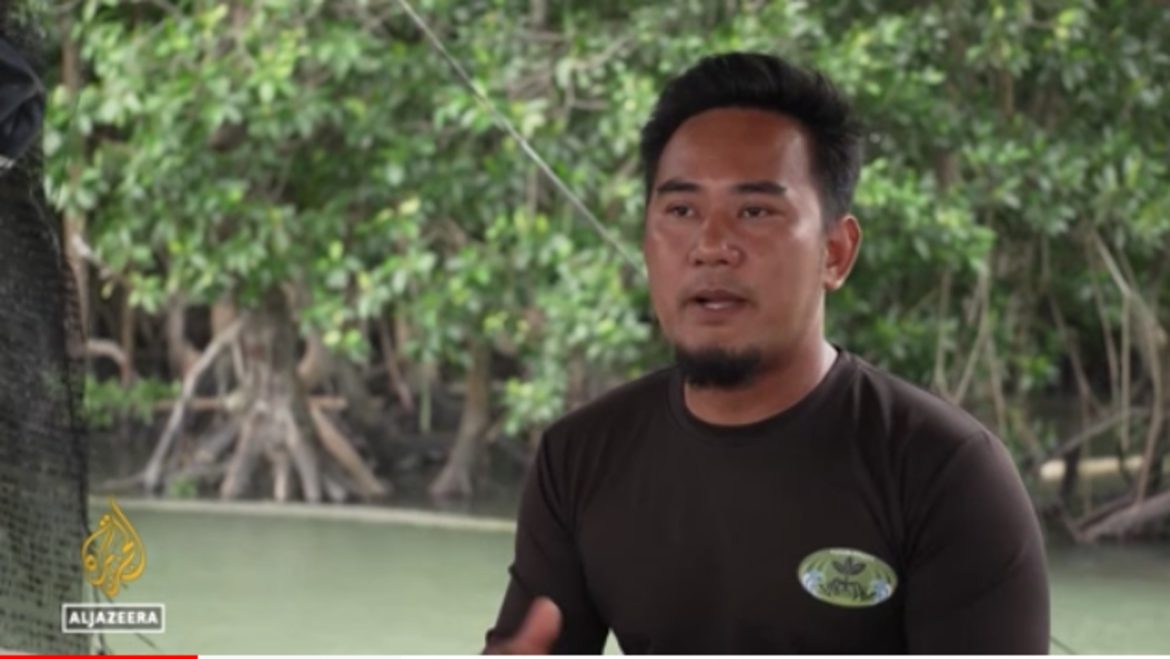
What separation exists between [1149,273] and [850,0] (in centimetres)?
146

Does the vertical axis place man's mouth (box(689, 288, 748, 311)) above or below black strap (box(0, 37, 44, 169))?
Result: below

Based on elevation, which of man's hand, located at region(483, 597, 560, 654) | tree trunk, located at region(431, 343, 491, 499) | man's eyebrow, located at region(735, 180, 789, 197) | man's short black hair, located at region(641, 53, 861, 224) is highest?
man's short black hair, located at region(641, 53, 861, 224)

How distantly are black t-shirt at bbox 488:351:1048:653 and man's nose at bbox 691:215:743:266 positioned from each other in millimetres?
112

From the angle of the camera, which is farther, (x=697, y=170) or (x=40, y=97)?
(x=40, y=97)

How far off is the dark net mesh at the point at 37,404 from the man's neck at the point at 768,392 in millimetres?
1818

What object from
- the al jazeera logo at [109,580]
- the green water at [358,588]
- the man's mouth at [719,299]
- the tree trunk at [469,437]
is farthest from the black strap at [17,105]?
the tree trunk at [469,437]

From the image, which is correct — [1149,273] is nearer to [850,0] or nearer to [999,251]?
[999,251]

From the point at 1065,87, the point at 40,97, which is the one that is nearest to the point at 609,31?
the point at 1065,87

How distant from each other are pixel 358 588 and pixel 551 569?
4250 mm

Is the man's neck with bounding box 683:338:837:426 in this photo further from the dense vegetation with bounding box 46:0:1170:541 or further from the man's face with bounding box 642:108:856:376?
the dense vegetation with bounding box 46:0:1170:541

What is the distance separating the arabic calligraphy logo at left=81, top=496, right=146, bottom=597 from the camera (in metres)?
3.08

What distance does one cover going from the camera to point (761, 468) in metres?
1.49

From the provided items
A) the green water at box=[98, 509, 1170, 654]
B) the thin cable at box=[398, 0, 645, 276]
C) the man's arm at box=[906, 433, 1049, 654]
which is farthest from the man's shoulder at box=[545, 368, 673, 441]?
the green water at box=[98, 509, 1170, 654]

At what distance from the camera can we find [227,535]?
6555 mm
